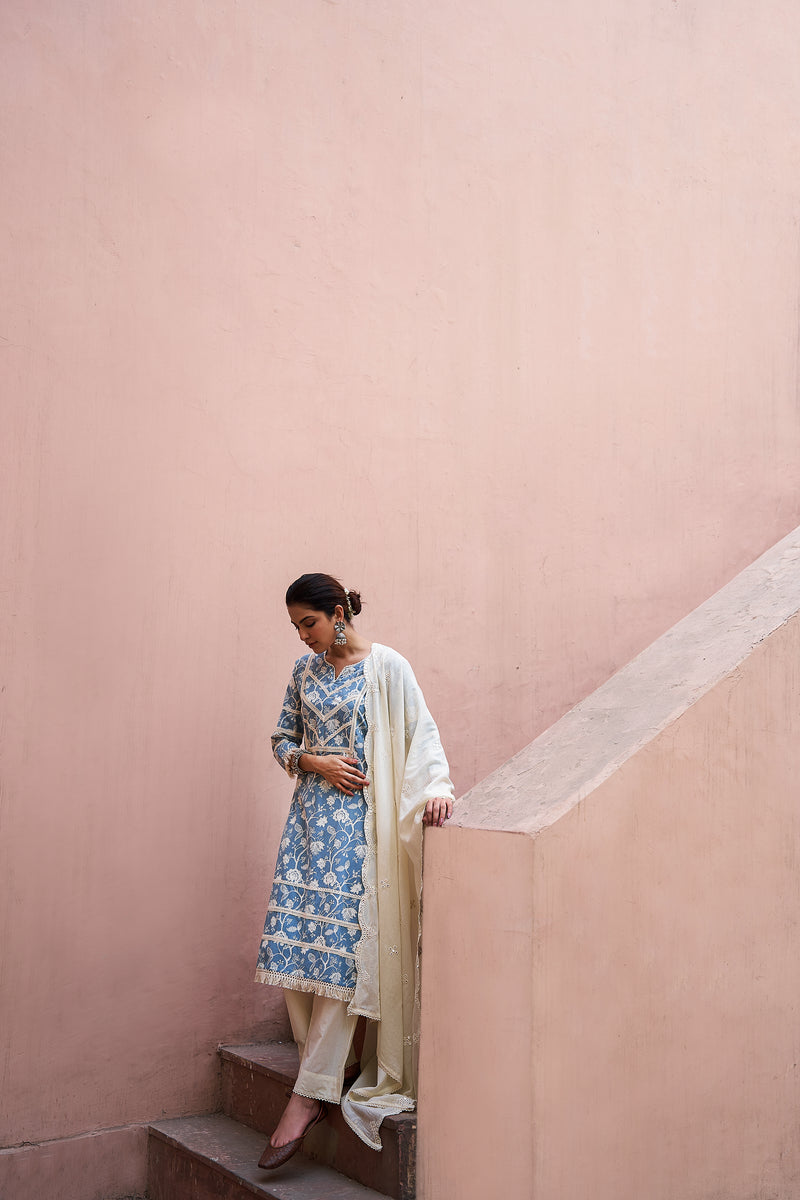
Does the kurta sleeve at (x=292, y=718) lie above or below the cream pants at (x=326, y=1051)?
above

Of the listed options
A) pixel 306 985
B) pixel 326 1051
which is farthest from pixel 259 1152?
pixel 306 985

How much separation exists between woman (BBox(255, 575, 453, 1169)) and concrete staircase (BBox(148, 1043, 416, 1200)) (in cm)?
7

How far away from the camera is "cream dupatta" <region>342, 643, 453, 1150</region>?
2920 millimetres

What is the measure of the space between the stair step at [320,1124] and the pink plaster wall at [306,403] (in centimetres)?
11

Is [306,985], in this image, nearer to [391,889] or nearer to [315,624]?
[391,889]

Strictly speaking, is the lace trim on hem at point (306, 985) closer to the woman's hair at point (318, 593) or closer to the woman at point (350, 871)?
the woman at point (350, 871)

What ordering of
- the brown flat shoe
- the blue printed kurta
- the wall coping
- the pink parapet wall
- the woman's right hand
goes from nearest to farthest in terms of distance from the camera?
the pink parapet wall < the wall coping < the brown flat shoe < the blue printed kurta < the woman's right hand

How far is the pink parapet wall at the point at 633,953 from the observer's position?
239 centimetres

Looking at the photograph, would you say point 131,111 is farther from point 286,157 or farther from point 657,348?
point 657,348

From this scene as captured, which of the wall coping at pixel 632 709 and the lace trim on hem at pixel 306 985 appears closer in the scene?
the wall coping at pixel 632 709

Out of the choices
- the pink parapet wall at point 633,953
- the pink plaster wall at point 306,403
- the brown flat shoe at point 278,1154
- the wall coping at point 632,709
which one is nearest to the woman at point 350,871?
the brown flat shoe at point 278,1154

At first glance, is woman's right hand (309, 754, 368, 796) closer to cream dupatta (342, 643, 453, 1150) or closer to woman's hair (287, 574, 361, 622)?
cream dupatta (342, 643, 453, 1150)

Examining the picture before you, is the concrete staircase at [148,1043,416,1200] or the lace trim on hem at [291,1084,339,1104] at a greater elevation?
the lace trim on hem at [291,1084,339,1104]

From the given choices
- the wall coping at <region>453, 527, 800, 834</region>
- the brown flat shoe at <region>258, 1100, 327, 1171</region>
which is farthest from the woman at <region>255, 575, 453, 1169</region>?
the wall coping at <region>453, 527, 800, 834</region>
